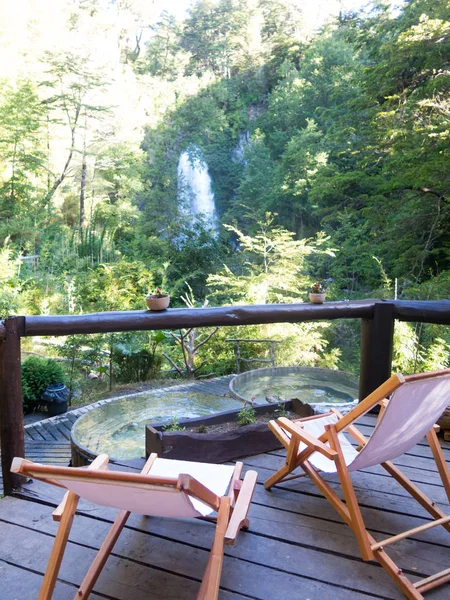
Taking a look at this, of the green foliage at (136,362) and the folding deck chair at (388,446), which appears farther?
the green foliage at (136,362)

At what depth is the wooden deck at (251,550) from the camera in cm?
143

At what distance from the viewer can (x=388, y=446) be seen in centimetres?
163

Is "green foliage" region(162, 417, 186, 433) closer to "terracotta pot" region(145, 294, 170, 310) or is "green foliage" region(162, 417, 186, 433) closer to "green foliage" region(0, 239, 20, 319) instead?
"terracotta pot" region(145, 294, 170, 310)

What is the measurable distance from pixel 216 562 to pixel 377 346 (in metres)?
1.71

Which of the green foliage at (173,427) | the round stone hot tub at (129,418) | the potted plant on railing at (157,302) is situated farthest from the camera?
the round stone hot tub at (129,418)

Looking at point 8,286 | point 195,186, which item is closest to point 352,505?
point 8,286

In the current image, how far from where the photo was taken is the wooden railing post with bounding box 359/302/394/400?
2619mm

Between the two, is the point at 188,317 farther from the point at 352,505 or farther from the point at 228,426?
the point at 352,505

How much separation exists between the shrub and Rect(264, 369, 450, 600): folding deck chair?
4869mm

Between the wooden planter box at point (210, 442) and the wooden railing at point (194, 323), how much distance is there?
0.44 meters

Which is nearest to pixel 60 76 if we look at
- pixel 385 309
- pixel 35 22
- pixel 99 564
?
pixel 35 22

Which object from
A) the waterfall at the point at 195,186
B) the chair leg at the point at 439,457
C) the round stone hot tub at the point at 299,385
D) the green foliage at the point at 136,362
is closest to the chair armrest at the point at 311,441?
the chair leg at the point at 439,457

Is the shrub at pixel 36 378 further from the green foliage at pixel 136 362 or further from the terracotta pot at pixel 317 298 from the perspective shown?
the terracotta pot at pixel 317 298

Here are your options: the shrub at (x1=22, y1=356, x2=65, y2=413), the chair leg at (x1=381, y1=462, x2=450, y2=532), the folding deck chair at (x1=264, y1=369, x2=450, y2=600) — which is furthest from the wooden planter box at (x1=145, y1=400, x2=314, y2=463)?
the shrub at (x1=22, y1=356, x2=65, y2=413)
